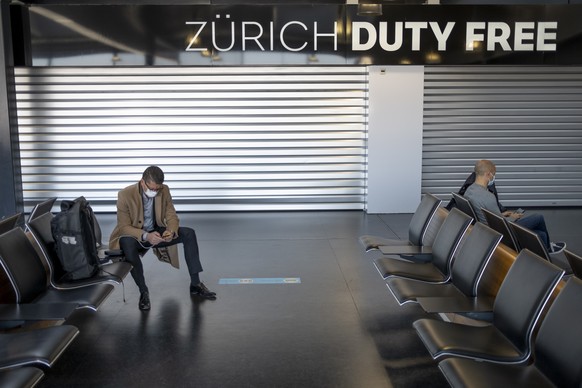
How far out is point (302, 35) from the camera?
9.21m

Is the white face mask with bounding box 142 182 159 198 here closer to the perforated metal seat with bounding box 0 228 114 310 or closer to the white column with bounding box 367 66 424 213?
the perforated metal seat with bounding box 0 228 114 310

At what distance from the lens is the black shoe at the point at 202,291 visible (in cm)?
583

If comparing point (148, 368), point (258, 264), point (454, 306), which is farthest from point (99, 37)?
point (454, 306)

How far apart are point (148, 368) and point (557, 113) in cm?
854

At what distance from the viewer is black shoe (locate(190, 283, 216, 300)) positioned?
19.1ft

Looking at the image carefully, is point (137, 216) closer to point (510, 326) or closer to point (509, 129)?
point (510, 326)

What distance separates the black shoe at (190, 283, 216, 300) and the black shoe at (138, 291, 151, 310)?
491mm

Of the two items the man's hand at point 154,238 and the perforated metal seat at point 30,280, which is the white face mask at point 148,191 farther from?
the perforated metal seat at point 30,280

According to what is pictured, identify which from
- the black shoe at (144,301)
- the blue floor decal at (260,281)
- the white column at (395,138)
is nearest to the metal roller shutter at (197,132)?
the white column at (395,138)

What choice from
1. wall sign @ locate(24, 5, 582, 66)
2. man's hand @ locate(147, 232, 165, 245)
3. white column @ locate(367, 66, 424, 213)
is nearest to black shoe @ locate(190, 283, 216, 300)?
man's hand @ locate(147, 232, 165, 245)

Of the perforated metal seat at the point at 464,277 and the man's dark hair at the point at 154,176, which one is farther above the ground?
the man's dark hair at the point at 154,176

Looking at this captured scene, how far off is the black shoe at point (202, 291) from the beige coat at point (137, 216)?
279 millimetres

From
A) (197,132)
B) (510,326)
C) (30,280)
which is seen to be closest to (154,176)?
(30,280)

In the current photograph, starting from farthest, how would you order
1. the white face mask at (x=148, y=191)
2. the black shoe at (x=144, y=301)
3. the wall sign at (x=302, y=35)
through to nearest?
the wall sign at (x=302, y=35)
the white face mask at (x=148, y=191)
the black shoe at (x=144, y=301)
